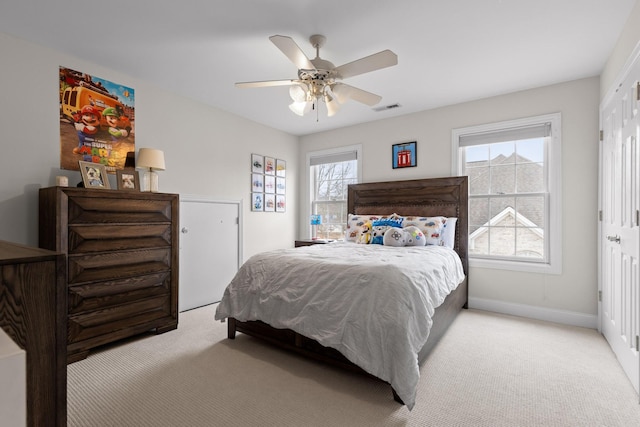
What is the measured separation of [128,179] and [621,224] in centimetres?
418

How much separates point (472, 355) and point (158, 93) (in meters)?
3.97

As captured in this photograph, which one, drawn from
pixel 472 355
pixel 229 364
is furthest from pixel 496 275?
pixel 229 364

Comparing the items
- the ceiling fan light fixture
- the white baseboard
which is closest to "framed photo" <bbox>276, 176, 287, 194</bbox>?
the ceiling fan light fixture

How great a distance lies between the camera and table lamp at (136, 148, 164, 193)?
3.01 m

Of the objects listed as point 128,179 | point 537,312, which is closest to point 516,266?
point 537,312

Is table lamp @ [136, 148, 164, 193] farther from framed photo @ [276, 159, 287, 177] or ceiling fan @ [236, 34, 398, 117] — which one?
framed photo @ [276, 159, 287, 177]

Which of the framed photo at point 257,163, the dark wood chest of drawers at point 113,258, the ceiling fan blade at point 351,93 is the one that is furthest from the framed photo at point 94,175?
the ceiling fan blade at point 351,93

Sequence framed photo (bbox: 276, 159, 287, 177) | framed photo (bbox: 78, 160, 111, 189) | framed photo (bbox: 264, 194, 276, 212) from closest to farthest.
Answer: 1. framed photo (bbox: 78, 160, 111, 189)
2. framed photo (bbox: 264, 194, 276, 212)
3. framed photo (bbox: 276, 159, 287, 177)

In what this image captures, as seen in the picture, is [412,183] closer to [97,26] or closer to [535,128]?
[535,128]

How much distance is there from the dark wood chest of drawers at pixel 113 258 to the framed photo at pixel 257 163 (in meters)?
1.62

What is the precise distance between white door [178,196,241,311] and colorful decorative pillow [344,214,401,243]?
1.56 meters

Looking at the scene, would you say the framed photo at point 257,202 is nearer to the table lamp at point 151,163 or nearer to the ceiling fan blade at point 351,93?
the table lamp at point 151,163

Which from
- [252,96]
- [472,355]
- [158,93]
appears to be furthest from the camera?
[252,96]

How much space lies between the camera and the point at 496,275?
363 cm
